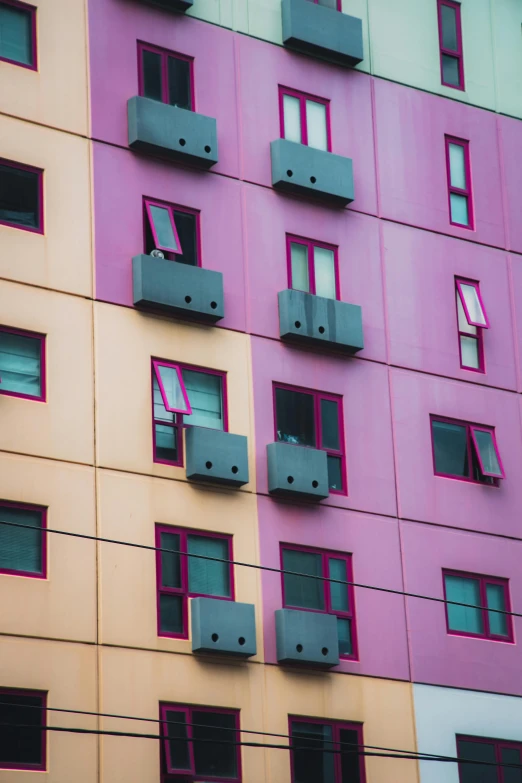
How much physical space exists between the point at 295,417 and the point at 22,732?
9.45m

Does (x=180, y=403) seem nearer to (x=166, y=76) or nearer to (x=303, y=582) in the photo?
(x=303, y=582)

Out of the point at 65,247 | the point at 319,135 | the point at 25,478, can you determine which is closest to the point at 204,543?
the point at 25,478

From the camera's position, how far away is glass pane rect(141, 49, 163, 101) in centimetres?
3600

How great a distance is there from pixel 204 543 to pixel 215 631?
1.94 metres

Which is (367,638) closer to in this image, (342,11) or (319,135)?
(319,135)

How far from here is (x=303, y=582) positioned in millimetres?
34531

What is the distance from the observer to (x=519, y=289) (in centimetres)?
4031

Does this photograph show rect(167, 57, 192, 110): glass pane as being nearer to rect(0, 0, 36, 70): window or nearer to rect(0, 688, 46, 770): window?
rect(0, 0, 36, 70): window

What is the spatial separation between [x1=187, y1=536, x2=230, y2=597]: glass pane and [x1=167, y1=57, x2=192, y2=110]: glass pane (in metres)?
9.67

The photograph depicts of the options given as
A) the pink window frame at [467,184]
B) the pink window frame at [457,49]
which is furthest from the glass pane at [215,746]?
the pink window frame at [457,49]

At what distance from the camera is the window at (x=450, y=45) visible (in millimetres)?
41312

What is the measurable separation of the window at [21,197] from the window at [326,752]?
1125 cm

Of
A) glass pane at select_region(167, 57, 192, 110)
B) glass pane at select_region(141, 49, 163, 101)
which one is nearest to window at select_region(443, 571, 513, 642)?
glass pane at select_region(167, 57, 192, 110)

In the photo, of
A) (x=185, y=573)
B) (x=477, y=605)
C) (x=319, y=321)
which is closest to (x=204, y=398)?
(x=319, y=321)
